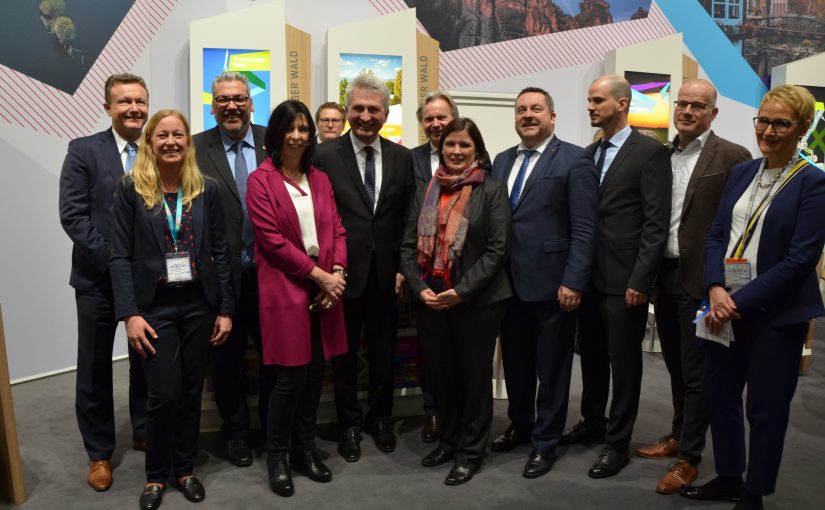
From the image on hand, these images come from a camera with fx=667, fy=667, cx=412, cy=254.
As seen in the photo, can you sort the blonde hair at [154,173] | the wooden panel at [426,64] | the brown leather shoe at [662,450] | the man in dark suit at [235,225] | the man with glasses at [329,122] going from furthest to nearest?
the wooden panel at [426,64]
the man with glasses at [329,122]
the brown leather shoe at [662,450]
the man in dark suit at [235,225]
the blonde hair at [154,173]

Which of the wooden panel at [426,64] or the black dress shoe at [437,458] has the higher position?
the wooden panel at [426,64]

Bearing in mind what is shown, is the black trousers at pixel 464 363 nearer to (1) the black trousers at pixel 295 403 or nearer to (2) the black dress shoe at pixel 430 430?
(2) the black dress shoe at pixel 430 430

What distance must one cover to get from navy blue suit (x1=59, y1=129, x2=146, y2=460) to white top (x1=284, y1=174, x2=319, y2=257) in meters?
0.79

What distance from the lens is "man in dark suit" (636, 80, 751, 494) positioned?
114 inches

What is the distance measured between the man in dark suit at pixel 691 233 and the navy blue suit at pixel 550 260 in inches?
15.5

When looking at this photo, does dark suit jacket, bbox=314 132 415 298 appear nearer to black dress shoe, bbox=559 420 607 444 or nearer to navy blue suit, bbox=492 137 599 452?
navy blue suit, bbox=492 137 599 452

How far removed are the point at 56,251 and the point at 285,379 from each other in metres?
2.87

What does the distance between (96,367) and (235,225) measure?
0.88m

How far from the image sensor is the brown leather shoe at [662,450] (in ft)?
10.7

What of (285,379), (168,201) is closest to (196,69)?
(168,201)

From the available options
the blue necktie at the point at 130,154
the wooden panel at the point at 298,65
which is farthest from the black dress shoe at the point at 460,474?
the wooden panel at the point at 298,65

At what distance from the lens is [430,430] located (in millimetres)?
3492

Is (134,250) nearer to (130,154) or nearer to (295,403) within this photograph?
(130,154)

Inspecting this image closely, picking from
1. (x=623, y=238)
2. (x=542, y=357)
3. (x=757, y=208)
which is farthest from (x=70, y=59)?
(x=757, y=208)
